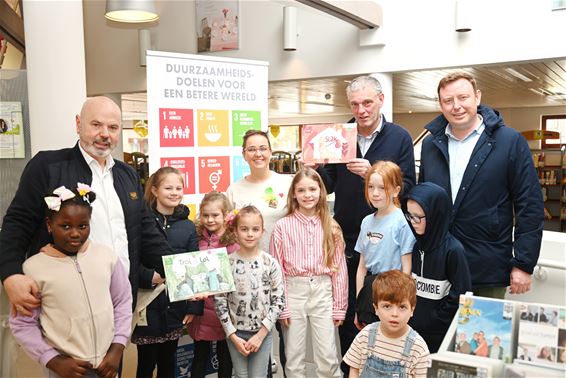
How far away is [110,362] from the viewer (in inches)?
85.7

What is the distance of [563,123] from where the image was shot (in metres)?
15.8

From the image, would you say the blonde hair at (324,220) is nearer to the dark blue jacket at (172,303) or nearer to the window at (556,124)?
the dark blue jacket at (172,303)

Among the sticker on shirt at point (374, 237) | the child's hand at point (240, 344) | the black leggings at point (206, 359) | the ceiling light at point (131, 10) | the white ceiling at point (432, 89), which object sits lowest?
the black leggings at point (206, 359)

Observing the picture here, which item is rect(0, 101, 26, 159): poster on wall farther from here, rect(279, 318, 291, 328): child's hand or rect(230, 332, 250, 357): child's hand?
rect(279, 318, 291, 328): child's hand

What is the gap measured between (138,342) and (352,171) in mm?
1592

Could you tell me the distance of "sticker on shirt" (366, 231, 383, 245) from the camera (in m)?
2.72

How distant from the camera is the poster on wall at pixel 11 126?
350 centimetres

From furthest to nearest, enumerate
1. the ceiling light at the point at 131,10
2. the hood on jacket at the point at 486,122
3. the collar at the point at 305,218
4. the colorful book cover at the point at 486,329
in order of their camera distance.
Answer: the ceiling light at the point at 131,10
the collar at the point at 305,218
the hood on jacket at the point at 486,122
the colorful book cover at the point at 486,329

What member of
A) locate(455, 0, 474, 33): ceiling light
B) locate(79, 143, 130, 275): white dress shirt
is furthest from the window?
locate(79, 143, 130, 275): white dress shirt

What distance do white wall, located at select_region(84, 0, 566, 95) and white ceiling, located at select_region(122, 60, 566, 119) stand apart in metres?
0.48

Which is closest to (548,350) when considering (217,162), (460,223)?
(460,223)

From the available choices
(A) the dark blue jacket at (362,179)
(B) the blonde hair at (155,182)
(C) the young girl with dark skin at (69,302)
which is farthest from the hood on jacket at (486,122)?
(C) the young girl with dark skin at (69,302)

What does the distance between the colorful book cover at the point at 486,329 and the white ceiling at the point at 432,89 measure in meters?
5.73

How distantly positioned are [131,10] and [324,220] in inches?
134
